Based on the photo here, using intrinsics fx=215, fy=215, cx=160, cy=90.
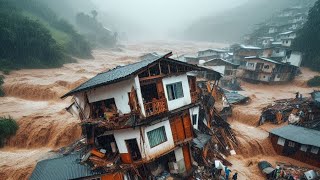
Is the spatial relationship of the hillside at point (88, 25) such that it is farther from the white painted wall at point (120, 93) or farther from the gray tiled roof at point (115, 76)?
the white painted wall at point (120, 93)

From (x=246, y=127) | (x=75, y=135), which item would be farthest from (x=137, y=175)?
(x=246, y=127)

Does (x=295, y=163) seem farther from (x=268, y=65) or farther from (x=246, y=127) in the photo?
(x=268, y=65)

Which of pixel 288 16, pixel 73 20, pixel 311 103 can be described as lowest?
pixel 311 103

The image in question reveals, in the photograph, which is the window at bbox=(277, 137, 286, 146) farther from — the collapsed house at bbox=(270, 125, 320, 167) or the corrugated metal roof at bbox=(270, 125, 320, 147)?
the corrugated metal roof at bbox=(270, 125, 320, 147)

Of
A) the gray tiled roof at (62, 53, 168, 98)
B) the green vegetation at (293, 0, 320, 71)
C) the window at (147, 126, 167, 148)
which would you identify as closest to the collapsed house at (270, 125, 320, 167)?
the window at (147, 126, 167, 148)

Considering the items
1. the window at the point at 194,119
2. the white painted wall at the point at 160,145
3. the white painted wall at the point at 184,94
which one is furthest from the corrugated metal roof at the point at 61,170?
the window at the point at 194,119

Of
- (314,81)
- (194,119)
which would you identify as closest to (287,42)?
(314,81)

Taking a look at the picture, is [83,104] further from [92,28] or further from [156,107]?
[92,28]
